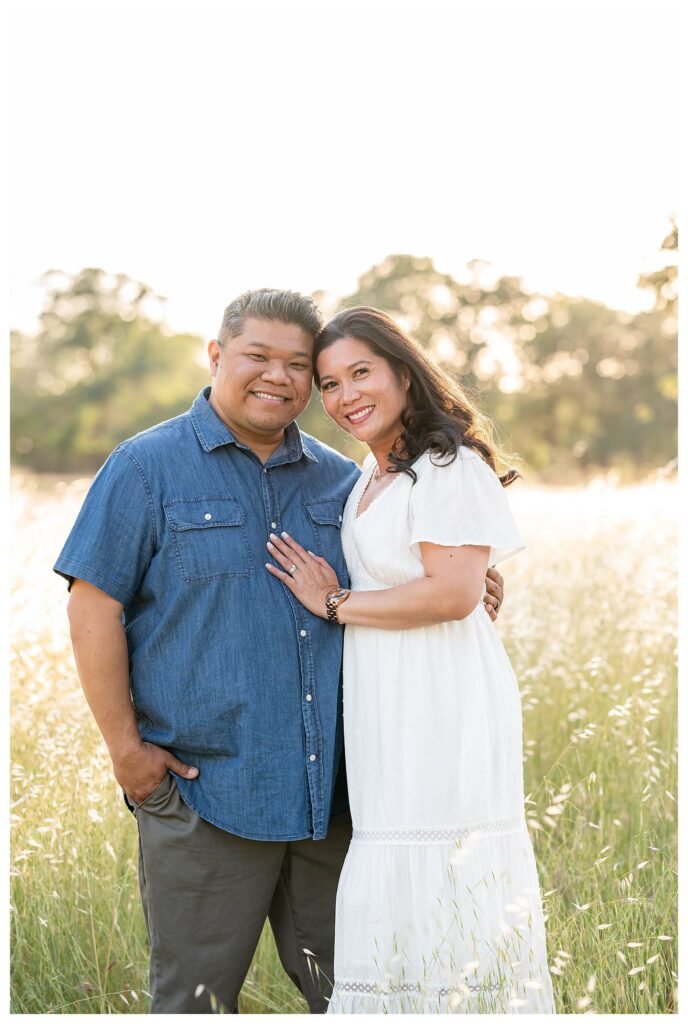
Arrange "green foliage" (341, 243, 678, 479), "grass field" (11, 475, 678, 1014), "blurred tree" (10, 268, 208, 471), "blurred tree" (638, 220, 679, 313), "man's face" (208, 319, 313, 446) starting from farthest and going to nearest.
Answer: "blurred tree" (10, 268, 208, 471)
"green foliage" (341, 243, 678, 479)
"blurred tree" (638, 220, 679, 313)
"grass field" (11, 475, 678, 1014)
"man's face" (208, 319, 313, 446)

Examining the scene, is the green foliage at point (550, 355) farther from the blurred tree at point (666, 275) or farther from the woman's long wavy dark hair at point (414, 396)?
the woman's long wavy dark hair at point (414, 396)

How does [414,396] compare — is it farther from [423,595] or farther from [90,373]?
[90,373]

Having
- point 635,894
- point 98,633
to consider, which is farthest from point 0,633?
point 635,894

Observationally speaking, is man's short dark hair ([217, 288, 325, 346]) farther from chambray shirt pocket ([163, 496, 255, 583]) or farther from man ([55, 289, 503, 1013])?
chambray shirt pocket ([163, 496, 255, 583])

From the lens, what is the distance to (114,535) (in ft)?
9.95

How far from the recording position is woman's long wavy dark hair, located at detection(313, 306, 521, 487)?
10.7ft

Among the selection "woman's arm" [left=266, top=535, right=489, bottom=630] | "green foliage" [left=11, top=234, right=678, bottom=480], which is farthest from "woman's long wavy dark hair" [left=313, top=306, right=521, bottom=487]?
"green foliage" [left=11, top=234, right=678, bottom=480]

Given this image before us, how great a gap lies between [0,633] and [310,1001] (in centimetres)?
190

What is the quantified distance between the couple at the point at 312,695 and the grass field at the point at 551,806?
0.32m

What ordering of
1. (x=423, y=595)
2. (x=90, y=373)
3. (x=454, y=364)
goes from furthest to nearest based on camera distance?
(x=90, y=373)
(x=454, y=364)
(x=423, y=595)

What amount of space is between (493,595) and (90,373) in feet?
112

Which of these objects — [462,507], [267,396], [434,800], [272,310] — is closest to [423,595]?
[462,507]

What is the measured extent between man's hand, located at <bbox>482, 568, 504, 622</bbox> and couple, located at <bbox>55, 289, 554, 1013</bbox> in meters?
0.25

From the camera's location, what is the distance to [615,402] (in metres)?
33.8
